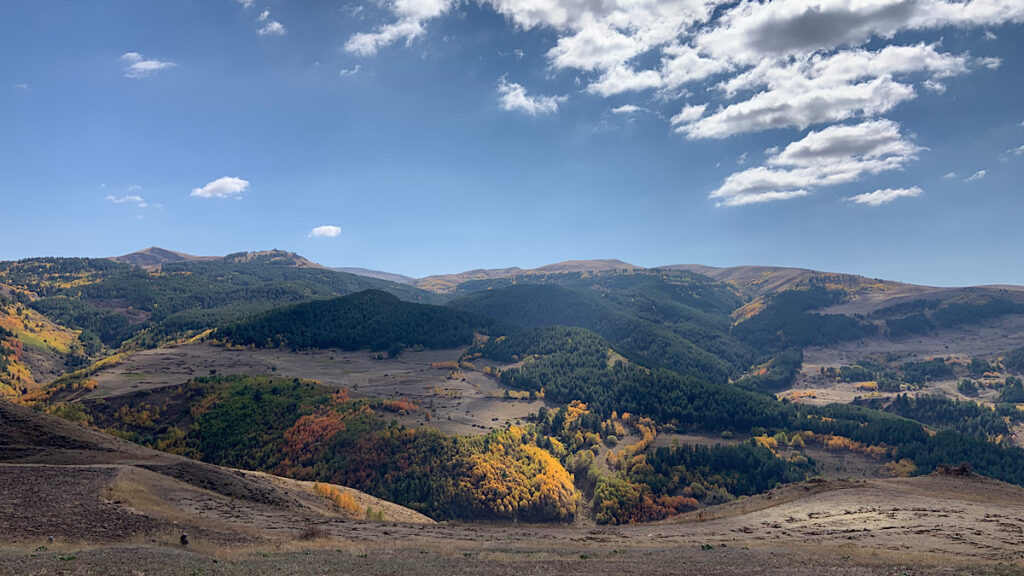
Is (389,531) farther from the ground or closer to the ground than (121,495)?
closer to the ground

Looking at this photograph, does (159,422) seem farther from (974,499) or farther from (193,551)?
(974,499)

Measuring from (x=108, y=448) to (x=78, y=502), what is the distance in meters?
33.3

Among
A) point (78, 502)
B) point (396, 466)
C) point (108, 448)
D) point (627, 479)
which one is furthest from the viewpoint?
point (627, 479)

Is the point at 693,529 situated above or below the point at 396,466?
above

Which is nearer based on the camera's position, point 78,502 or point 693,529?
point 78,502

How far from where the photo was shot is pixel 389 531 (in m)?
61.3

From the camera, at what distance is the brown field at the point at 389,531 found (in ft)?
131

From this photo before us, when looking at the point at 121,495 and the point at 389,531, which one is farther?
the point at 389,531

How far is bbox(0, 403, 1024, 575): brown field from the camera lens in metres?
39.8

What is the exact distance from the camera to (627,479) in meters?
193

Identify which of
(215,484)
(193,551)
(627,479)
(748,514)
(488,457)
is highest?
(193,551)

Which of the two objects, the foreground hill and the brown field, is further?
the foreground hill

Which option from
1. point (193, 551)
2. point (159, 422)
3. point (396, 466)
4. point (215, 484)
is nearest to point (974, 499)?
point (193, 551)

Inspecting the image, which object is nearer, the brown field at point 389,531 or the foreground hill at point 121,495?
the brown field at point 389,531
